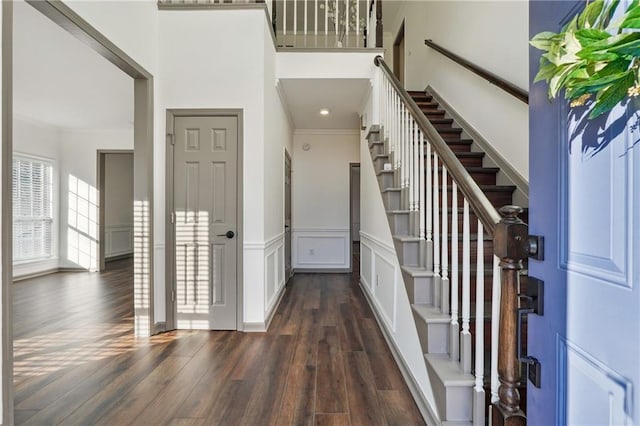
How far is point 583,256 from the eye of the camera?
28.3 inches

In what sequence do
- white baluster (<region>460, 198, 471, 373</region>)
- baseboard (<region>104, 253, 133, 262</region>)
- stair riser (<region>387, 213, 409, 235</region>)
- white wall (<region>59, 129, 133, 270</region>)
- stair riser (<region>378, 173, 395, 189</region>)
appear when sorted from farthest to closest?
baseboard (<region>104, 253, 133, 262</region>) < white wall (<region>59, 129, 133, 270</region>) < stair riser (<region>378, 173, 395, 189</region>) < stair riser (<region>387, 213, 409, 235</region>) < white baluster (<region>460, 198, 471, 373</region>)

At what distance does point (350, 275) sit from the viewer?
580 centimetres

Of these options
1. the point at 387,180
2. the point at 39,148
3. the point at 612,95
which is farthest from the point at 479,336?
the point at 39,148

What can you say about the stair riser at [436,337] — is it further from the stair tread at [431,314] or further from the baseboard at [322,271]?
the baseboard at [322,271]

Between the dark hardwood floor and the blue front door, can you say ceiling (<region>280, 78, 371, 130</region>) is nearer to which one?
the dark hardwood floor

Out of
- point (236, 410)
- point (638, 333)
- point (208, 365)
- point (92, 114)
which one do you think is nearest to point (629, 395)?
point (638, 333)

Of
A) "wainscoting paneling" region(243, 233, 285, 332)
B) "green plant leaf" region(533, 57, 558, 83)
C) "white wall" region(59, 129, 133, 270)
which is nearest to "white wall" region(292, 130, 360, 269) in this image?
"wainscoting paneling" region(243, 233, 285, 332)

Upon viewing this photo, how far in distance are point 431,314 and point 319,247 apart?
4.42 meters

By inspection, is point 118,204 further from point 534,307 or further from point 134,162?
point 534,307

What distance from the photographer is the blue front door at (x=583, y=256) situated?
0.62 meters

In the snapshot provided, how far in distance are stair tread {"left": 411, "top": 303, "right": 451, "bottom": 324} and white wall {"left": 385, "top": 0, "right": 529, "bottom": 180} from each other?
1558mm

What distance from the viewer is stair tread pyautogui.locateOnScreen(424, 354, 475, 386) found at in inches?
56.6

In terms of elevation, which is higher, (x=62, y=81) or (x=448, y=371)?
(x=62, y=81)

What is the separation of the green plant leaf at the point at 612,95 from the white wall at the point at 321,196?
214 inches
